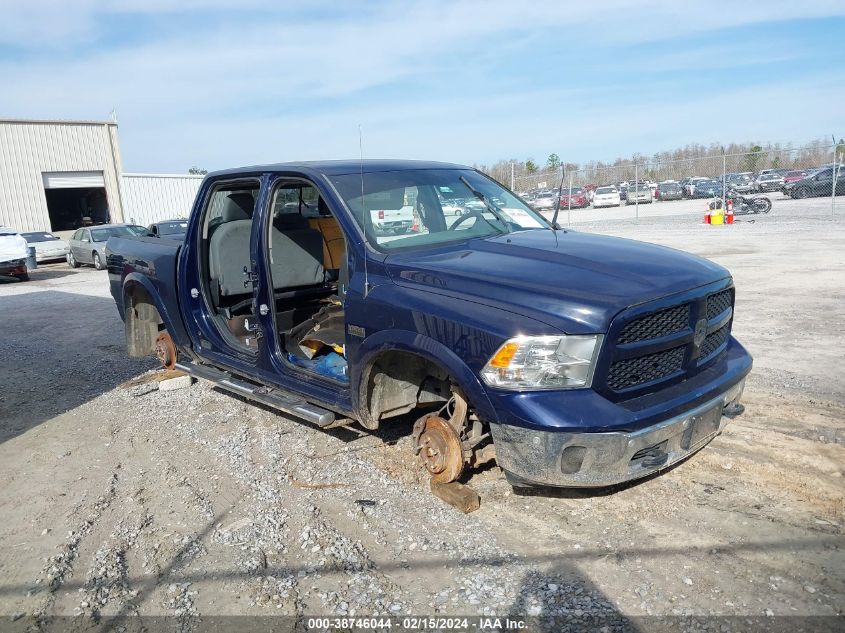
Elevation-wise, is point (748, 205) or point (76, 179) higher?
point (76, 179)

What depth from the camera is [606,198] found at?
41.4 meters

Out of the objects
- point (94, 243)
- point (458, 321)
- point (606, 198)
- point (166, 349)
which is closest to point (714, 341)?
point (458, 321)

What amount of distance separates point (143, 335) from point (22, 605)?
385cm

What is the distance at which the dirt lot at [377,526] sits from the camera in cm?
307

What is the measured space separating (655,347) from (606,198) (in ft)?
132

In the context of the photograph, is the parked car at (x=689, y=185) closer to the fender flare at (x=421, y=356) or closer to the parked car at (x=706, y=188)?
the parked car at (x=706, y=188)

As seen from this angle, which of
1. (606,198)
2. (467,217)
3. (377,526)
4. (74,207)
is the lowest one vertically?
(377,526)

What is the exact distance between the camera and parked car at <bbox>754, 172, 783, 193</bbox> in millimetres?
36938

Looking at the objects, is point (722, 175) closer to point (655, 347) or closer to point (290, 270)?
point (290, 270)

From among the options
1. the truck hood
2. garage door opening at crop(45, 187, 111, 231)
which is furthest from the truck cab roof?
garage door opening at crop(45, 187, 111, 231)

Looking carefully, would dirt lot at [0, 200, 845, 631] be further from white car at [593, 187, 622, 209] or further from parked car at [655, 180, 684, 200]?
parked car at [655, 180, 684, 200]

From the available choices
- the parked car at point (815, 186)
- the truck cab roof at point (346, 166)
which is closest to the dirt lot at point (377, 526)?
the truck cab roof at point (346, 166)

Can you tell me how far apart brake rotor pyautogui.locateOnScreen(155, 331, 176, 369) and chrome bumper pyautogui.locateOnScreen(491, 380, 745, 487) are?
417cm

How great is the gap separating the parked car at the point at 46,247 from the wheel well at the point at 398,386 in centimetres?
2325
